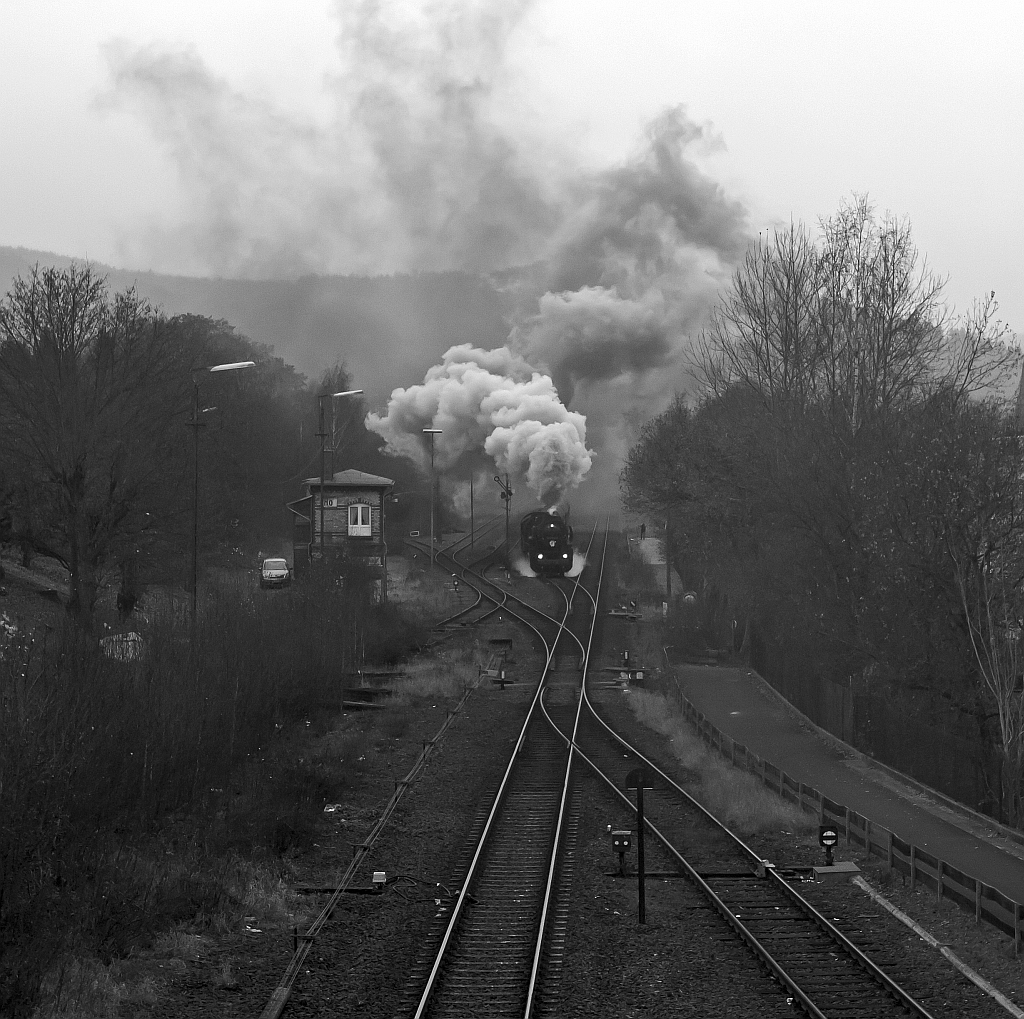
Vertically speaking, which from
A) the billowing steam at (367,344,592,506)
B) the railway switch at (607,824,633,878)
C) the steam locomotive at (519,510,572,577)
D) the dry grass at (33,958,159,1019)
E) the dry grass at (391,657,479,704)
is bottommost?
the dry grass at (33,958,159,1019)

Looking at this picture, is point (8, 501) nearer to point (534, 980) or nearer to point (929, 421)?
point (929, 421)

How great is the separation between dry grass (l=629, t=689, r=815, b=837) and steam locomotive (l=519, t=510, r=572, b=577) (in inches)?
1131

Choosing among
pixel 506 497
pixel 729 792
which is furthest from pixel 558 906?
pixel 506 497

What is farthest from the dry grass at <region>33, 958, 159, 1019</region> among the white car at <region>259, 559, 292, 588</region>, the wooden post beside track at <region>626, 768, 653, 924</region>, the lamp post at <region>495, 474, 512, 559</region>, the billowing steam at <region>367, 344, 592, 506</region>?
the billowing steam at <region>367, 344, 592, 506</region>

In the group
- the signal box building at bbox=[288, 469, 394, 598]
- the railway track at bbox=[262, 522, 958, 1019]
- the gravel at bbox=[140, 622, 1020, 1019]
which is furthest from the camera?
the signal box building at bbox=[288, 469, 394, 598]

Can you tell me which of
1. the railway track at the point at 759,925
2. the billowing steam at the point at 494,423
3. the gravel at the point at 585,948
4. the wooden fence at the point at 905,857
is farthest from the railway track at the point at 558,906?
the billowing steam at the point at 494,423

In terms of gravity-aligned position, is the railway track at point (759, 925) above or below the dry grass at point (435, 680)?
below

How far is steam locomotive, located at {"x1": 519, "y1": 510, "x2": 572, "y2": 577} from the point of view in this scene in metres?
58.6

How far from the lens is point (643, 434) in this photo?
67375 mm

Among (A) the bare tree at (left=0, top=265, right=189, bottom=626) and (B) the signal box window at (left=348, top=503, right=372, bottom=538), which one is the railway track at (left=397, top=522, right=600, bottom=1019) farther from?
(B) the signal box window at (left=348, top=503, right=372, bottom=538)

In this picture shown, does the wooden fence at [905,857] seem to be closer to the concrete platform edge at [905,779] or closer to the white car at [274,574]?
the concrete platform edge at [905,779]

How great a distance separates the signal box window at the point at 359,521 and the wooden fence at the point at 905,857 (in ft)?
111

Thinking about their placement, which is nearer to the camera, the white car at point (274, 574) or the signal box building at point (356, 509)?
the white car at point (274, 574)

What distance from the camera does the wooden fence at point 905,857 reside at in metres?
12.9
